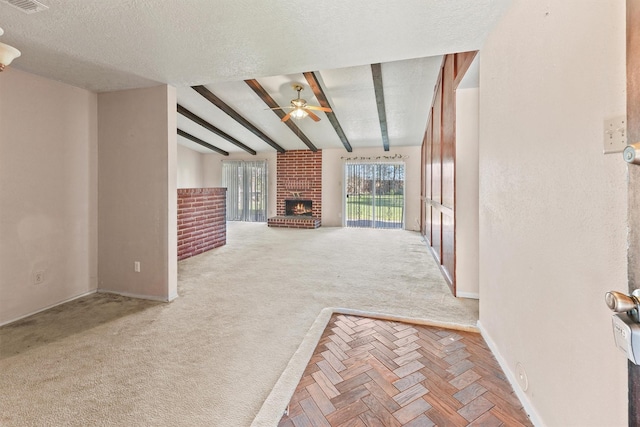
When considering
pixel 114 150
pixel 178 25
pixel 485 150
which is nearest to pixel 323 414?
pixel 485 150

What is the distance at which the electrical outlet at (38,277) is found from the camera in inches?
93.3

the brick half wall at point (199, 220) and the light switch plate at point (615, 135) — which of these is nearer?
the light switch plate at point (615, 135)

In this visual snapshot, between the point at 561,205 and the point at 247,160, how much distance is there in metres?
8.12

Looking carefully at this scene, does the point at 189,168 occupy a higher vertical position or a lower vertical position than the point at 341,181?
higher

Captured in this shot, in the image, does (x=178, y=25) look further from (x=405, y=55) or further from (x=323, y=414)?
(x=323, y=414)

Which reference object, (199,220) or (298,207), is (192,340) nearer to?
(199,220)

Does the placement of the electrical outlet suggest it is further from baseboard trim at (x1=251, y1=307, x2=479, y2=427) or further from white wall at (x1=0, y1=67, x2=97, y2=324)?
baseboard trim at (x1=251, y1=307, x2=479, y2=427)

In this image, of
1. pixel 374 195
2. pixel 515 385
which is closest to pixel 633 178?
pixel 515 385

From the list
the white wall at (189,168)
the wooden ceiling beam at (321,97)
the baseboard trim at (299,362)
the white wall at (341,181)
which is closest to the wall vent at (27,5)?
the baseboard trim at (299,362)

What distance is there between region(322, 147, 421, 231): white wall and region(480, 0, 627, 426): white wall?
226 inches

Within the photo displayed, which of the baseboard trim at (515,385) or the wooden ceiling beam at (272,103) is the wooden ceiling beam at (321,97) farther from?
the baseboard trim at (515,385)

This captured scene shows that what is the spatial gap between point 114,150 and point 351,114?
13.1 feet

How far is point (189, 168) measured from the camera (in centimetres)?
825

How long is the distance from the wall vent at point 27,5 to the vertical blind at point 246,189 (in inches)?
264
